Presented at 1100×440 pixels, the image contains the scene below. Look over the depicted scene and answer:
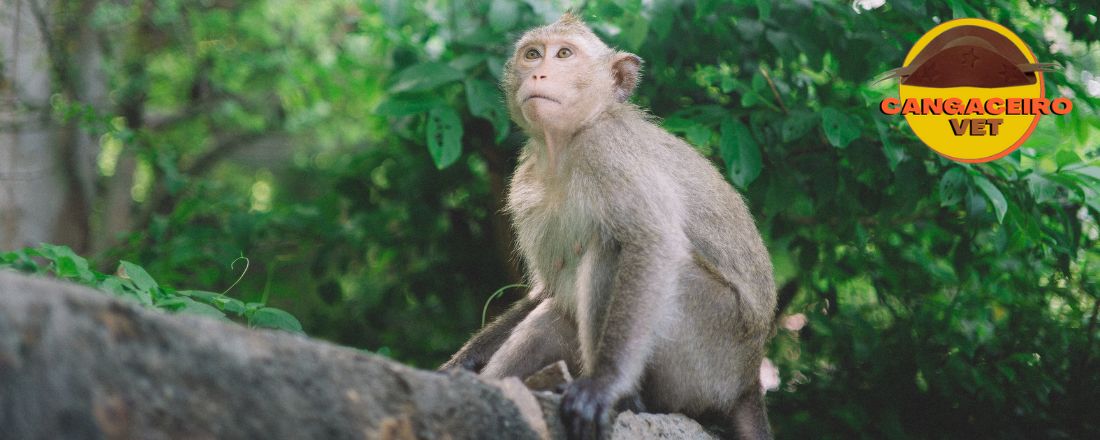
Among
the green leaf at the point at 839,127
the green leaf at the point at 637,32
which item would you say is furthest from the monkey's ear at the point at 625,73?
the green leaf at the point at 839,127

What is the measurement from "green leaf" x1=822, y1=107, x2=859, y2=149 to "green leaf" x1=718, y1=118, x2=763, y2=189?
42cm

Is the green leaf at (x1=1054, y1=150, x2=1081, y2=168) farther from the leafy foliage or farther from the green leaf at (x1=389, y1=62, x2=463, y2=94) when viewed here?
the leafy foliage

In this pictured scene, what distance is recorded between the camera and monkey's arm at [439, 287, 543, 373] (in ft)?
14.9

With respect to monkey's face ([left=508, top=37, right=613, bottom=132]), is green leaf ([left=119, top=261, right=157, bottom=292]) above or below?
above

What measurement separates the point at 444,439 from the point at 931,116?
3632mm

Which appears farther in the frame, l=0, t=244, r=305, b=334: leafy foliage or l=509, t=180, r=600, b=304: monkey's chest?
l=509, t=180, r=600, b=304: monkey's chest

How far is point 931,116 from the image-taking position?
5004mm

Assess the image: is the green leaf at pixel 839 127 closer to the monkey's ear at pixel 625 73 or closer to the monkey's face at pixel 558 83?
the monkey's ear at pixel 625 73

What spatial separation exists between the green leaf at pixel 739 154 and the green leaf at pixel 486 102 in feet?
4.27

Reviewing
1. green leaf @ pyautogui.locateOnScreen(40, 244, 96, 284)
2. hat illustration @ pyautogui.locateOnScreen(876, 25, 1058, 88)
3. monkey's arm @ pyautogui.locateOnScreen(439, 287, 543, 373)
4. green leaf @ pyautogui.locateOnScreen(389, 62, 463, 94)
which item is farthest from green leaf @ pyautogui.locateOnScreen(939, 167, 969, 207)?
green leaf @ pyautogui.locateOnScreen(40, 244, 96, 284)

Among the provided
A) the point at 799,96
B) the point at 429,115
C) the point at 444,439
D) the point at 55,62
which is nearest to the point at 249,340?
the point at 444,439

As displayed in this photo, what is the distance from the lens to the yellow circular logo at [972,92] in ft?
15.9

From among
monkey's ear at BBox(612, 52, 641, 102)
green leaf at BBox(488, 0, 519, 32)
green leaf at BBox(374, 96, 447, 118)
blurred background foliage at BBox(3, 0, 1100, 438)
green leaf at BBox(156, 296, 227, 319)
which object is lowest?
blurred background foliage at BBox(3, 0, 1100, 438)

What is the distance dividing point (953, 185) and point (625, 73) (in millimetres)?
1839
